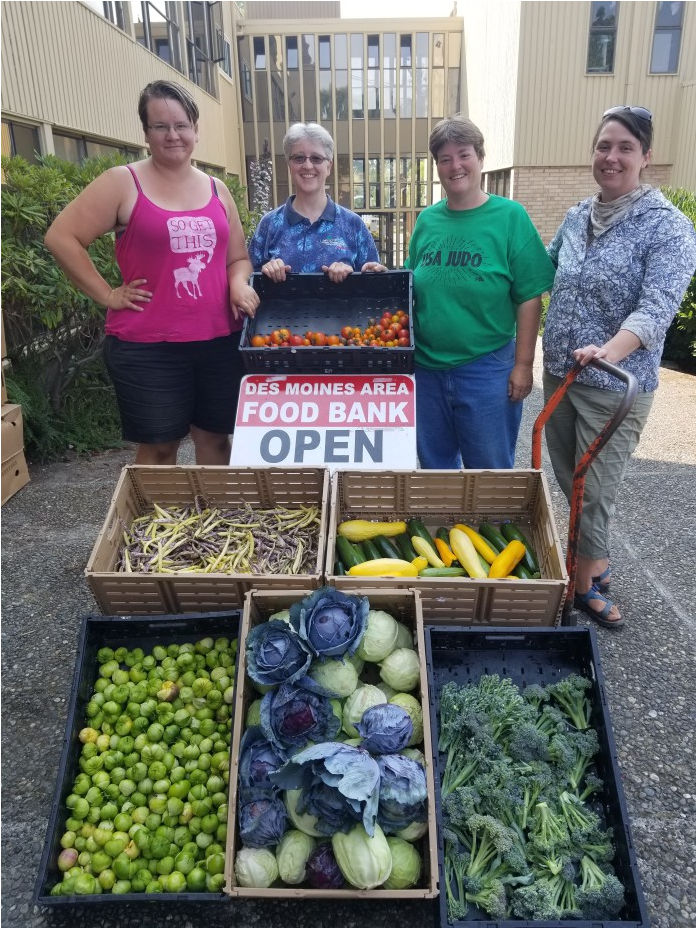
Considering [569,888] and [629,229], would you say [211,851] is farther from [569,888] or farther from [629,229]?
[629,229]

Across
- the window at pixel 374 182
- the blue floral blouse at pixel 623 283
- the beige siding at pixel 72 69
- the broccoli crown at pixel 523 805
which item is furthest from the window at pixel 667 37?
the broccoli crown at pixel 523 805

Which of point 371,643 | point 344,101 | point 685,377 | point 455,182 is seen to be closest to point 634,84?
point 685,377

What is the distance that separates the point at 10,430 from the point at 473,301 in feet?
12.3

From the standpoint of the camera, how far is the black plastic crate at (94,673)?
1.87 metres

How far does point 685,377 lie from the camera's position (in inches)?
327

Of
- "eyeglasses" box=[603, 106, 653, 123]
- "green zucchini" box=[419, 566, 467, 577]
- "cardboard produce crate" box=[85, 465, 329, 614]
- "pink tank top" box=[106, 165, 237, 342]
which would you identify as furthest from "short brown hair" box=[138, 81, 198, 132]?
"green zucchini" box=[419, 566, 467, 577]

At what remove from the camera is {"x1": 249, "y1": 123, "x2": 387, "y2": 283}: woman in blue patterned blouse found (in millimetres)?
3207

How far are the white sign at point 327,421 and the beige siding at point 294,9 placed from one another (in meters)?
25.8

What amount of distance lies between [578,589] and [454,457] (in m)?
0.99

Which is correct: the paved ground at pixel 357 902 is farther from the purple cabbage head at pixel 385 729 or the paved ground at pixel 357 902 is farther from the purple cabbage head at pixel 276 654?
the purple cabbage head at pixel 276 654

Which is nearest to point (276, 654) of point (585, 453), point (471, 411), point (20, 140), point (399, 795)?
point (399, 795)

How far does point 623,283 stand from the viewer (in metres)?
2.69

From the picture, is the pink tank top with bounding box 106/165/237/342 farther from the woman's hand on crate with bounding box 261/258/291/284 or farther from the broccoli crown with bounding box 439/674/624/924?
the broccoli crown with bounding box 439/674/624/924

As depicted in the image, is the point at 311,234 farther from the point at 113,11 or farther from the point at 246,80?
the point at 246,80
